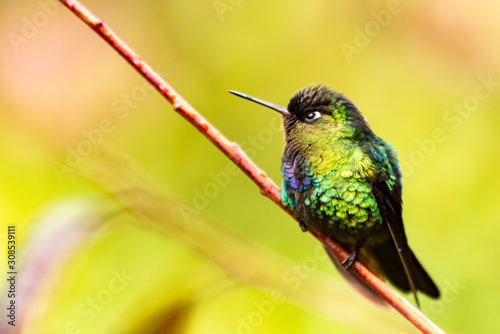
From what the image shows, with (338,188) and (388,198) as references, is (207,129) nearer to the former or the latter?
(338,188)

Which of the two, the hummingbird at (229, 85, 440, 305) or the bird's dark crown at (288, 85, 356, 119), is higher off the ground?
the bird's dark crown at (288, 85, 356, 119)

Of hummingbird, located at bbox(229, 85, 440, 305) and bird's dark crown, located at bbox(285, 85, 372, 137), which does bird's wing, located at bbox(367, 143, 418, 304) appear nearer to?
hummingbird, located at bbox(229, 85, 440, 305)

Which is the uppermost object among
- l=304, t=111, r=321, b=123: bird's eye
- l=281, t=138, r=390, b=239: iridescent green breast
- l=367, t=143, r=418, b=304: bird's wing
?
l=304, t=111, r=321, b=123: bird's eye

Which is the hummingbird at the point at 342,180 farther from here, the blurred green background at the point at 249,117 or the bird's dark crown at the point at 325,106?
the blurred green background at the point at 249,117

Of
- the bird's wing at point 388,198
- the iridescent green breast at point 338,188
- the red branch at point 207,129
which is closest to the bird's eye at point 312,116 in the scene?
the iridescent green breast at point 338,188

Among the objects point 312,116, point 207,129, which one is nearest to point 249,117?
point 312,116


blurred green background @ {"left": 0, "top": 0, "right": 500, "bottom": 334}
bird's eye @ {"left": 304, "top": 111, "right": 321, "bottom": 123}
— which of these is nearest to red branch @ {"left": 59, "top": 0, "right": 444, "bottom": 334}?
blurred green background @ {"left": 0, "top": 0, "right": 500, "bottom": 334}

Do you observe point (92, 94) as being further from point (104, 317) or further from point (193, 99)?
point (104, 317)
